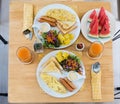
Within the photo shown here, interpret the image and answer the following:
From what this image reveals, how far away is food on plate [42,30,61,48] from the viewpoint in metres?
1.38

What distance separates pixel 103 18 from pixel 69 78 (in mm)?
367

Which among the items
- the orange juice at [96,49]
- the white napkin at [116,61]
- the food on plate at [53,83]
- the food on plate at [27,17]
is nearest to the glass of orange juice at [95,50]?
the orange juice at [96,49]

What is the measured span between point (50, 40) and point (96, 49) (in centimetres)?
24

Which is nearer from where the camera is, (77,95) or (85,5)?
(77,95)

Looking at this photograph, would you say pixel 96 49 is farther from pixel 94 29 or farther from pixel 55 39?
pixel 55 39

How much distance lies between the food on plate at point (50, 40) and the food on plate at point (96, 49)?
0.56 feet

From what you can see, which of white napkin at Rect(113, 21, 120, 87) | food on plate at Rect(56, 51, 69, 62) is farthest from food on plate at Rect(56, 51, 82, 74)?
white napkin at Rect(113, 21, 120, 87)

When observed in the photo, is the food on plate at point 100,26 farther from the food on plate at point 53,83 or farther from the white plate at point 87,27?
the food on plate at point 53,83

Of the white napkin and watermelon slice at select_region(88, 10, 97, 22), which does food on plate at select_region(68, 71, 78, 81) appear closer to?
→ watermelon slice at select_region(88, 10, 97, 22)

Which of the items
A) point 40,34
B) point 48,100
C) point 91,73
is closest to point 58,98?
point 48,100

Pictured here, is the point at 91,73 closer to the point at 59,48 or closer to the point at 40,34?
the point at 59,48

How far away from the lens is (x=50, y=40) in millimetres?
1374

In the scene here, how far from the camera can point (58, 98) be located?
1336 mm

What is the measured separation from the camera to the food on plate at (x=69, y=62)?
1350 mm
